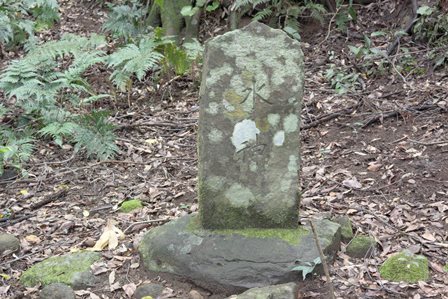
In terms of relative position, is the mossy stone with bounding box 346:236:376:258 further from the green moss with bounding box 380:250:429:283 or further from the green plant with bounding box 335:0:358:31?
the green plant with bounding box 335:0:358:31

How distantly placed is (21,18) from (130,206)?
5.13 metres

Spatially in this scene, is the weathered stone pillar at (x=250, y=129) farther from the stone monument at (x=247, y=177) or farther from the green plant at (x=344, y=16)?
the green plant at (x=344, y=16)

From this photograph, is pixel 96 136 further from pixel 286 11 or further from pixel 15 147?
pixel 286 11

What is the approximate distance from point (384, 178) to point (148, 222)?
2.14m

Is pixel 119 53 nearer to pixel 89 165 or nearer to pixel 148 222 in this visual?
pixel 89 165

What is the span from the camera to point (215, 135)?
3902 millimetres

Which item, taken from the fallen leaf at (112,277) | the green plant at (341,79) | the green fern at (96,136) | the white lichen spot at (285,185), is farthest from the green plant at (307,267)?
the green plant at (341,79)

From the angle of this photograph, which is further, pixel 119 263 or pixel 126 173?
pixel 126 173

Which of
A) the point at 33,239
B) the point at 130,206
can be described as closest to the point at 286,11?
the point at 130,206

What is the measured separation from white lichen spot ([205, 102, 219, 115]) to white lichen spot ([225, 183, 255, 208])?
54 centimetres

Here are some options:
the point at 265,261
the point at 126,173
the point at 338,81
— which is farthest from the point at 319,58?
the point at 265,261

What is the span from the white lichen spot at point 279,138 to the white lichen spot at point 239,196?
1.25 feet

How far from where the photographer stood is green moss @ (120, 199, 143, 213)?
507 centimetres

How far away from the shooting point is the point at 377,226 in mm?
4418
